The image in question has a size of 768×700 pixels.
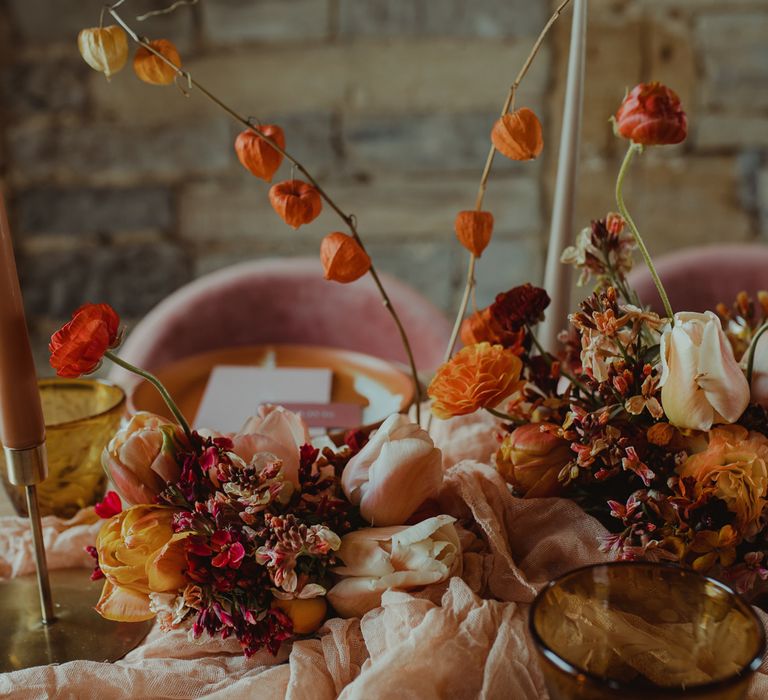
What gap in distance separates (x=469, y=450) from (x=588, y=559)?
6.8 inches

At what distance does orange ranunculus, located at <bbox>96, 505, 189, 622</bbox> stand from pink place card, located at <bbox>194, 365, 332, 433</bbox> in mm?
443

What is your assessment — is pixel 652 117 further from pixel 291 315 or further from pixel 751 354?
pixel 291 315

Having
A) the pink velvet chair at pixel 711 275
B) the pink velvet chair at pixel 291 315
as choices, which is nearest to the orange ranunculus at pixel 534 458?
the pink velvet chair at pixel 291 315

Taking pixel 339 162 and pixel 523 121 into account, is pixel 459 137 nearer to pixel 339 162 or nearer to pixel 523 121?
pixel 339 162

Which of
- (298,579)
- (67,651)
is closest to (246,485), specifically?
(298,579)

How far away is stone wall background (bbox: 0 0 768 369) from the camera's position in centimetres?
242

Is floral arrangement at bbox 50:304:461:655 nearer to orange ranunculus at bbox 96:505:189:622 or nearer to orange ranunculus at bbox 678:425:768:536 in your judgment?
orange ranunculus at bbox 96:505:189:622

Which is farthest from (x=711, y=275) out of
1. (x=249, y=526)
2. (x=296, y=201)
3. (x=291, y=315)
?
(x=249, y=526)

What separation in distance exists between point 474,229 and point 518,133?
9 cm

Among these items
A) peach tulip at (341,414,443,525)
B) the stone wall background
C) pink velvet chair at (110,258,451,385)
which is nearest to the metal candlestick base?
peach tulip at (341,414,443,525)

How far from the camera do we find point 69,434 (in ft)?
2.58

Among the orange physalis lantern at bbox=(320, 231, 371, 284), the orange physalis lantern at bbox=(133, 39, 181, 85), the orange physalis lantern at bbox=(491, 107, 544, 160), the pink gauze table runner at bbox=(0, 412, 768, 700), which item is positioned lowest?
the pink gauze table runner at bbox=(0, 412, 768, 700)

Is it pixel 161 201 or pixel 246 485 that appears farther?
pixel 161 201

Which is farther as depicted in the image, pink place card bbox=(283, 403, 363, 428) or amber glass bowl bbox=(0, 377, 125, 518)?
pink place card bbox=(283, 403, 363, 428)
